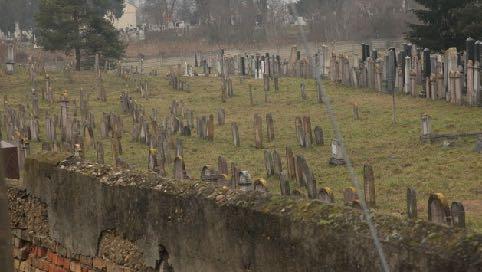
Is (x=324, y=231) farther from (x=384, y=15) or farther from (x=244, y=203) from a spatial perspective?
(x=384, y=15)

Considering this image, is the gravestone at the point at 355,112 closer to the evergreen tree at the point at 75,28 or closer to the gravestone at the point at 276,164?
the gravestone at the point at 276,164

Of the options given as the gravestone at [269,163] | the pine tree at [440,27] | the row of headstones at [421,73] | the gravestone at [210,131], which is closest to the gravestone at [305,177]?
the gravestone at [269,163]

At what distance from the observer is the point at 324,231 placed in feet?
17.1

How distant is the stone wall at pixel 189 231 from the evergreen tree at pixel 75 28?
106ft

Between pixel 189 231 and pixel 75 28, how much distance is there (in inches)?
1388

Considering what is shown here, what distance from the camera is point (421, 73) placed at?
27.4 metres

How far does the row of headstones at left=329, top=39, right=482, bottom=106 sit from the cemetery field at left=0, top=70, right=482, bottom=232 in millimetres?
404

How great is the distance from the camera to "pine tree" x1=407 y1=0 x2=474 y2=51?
28.6 m

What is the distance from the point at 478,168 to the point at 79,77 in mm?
24554

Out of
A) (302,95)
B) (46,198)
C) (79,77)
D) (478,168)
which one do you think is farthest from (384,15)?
(46,198)

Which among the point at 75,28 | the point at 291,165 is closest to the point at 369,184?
the point at 291,165

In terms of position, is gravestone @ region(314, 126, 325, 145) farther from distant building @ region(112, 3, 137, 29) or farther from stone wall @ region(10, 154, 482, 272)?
distant building @ region(112, 3, 137, 29)

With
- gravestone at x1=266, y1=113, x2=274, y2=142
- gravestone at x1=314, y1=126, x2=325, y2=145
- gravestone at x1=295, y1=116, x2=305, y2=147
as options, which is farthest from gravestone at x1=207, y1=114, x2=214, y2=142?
gravestone at x1=314, y1=126, x2=325, y2=145

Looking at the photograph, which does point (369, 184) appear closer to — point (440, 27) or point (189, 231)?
point (189, 231)
